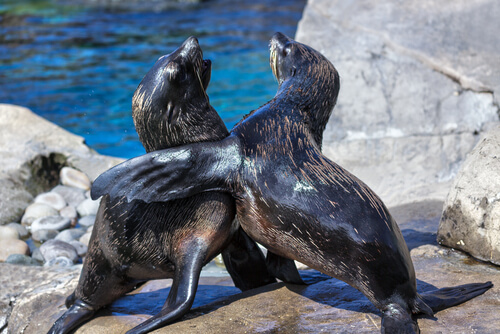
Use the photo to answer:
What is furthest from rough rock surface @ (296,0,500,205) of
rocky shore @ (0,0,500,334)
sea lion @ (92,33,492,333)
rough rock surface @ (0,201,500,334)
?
sea lion @ (92,33,492,333)

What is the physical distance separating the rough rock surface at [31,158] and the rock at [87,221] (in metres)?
0.72

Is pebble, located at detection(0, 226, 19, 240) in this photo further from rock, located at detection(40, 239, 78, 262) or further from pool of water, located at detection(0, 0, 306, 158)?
pool of water, located at detection(0, 0, 306, 158)

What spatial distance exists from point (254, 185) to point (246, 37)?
1224 cm

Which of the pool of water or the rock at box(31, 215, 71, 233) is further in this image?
the pool of water

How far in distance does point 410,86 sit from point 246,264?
4215mm

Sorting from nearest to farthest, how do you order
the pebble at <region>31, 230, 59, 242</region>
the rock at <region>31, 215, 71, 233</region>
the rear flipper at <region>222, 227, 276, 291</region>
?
1. the rear flipper at <region>222, 227, 276, 291</region>
2. the pebble at <region>31, 230, 59, 242</region>
3. the rock at <region>31, 215, 71, 233</region>

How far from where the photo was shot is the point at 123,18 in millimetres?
17375

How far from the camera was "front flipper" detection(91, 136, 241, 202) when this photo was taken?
3422 mm

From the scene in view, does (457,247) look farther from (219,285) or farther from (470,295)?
(219,285)

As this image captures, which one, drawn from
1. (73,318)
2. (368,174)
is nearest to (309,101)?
(73,318)

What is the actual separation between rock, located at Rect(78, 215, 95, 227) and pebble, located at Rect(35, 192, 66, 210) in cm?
39

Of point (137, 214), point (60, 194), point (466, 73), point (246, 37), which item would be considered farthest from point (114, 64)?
point (137, 214)

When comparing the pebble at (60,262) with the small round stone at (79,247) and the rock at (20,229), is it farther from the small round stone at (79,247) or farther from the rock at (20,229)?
the rock at (20,229)

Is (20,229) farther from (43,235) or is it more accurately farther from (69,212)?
(69,212)
